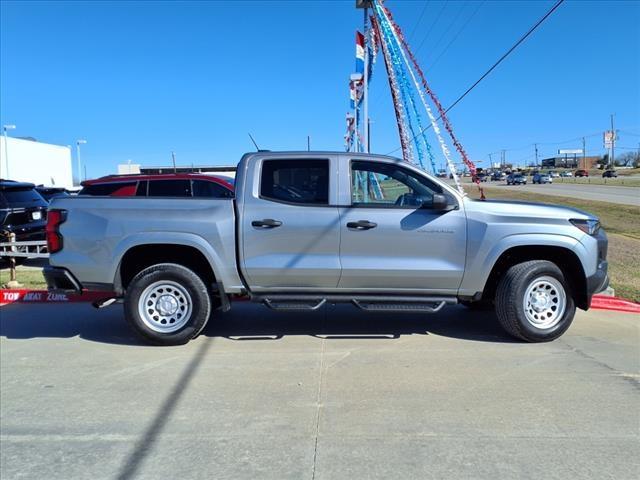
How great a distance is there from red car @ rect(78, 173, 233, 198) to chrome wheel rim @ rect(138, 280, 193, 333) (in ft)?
17.0

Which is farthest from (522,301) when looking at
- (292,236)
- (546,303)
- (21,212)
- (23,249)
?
(21,212)

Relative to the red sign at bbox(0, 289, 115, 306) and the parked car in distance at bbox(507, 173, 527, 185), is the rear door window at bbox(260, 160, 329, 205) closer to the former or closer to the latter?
the red sign at bbox(0, 289, 115, 306)

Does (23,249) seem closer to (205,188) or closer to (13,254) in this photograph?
(13,254)

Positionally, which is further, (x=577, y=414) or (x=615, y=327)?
(x=615, y=327)

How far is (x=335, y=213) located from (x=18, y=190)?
9310 millimetres

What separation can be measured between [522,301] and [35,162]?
57.4m

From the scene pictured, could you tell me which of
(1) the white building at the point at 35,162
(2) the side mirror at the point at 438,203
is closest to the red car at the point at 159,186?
(2) the side mirror at the point at 438,203

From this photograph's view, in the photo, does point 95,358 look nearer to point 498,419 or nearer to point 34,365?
point 34,365

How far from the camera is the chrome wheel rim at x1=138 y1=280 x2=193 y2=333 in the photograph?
575cm

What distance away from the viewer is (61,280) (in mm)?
5758

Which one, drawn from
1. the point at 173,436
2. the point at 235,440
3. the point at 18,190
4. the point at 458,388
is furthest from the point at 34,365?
the point at 18,190

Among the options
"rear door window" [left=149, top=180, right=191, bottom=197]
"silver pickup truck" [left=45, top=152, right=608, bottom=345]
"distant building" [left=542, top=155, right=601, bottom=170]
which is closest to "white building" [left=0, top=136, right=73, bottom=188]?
"rear door window" [left=149, top=180, right=191, bottom=197]

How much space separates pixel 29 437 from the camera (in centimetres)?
381

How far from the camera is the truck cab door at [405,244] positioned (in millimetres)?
5539
